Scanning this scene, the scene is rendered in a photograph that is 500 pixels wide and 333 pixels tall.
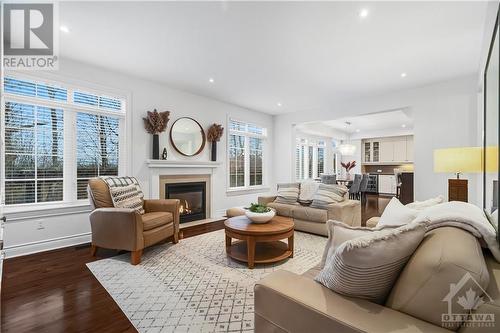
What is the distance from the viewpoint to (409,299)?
894 mm

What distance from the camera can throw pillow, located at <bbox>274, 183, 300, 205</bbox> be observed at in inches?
172

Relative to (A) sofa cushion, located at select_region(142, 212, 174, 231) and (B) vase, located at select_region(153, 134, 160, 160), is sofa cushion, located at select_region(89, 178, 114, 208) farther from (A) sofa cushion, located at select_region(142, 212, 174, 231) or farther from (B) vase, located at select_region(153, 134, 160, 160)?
(B) vase, located at select_region(153, 134, 160, 160)

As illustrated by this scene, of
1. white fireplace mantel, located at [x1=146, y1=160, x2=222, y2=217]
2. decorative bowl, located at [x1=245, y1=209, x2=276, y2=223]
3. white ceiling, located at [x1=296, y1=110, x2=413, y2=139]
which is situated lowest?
decorative bowl, located at [x1=245, y1=209, x2=276, y2=223]

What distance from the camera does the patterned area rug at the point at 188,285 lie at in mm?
1735

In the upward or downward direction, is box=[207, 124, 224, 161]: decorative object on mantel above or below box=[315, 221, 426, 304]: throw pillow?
above

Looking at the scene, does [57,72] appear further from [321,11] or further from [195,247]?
[321,11]

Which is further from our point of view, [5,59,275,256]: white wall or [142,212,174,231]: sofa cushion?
[5,59,275,256]: white wall

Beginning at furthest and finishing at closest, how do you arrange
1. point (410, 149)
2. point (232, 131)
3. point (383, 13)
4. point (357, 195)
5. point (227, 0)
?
point (410, 149) < point (357, 195) < point (232, 131) < point (383, 13) < point (227, 0)

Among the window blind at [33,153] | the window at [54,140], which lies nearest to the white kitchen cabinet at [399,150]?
the window at [54,140]

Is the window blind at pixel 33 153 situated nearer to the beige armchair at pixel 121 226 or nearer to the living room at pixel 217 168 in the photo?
the living room at pixel 217 168

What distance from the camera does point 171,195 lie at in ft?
14.7

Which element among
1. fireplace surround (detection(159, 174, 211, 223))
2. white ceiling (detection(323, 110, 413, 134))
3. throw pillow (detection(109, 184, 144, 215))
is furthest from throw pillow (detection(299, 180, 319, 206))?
white ceiling (detection(323, 110, 413, 134))

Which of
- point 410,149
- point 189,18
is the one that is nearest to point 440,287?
point 189,18

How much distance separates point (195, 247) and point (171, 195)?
155 centimetres
